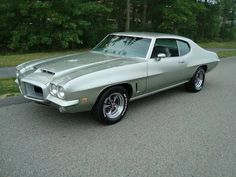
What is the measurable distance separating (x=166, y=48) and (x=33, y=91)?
2851 millimetres

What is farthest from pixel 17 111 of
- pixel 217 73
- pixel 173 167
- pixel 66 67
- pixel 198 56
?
pixel 217 73

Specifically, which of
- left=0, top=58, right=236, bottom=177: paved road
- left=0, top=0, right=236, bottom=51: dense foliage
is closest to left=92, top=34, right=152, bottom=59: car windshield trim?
left=0, top=58, right=236, bottom=177: paved road

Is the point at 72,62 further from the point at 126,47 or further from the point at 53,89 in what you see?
the point at 126,47

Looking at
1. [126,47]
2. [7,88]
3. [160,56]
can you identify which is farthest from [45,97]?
[7,88]

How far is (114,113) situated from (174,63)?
186cm

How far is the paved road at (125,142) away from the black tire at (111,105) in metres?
0.14

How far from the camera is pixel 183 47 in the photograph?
5891mm

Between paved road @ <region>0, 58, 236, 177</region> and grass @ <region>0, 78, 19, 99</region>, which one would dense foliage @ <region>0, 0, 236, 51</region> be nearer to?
grass @ <region>0, 78, 19, 99</region>

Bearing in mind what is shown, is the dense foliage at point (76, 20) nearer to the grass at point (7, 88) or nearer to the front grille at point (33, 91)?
the grass at point (7, 88)

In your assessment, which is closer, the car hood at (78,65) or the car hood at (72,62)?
the car hood at (78,65)

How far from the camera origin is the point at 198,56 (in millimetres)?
6246

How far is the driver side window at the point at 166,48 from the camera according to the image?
5.07m

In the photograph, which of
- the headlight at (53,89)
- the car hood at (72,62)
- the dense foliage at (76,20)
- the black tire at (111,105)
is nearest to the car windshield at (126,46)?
the car hood at (72,62)

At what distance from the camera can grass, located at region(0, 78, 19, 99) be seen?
547 centimetres
